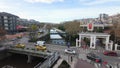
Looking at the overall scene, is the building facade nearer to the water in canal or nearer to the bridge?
the water in canal

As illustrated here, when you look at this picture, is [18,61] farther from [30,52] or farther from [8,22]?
[8,22]

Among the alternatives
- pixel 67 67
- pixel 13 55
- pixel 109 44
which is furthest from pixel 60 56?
pixel 13 55

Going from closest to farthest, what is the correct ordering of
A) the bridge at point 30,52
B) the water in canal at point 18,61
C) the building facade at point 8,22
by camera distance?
the bridge at point 30,52, the water in canal at point 18,61, the building facade at point 8,22

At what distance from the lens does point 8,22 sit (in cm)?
7888

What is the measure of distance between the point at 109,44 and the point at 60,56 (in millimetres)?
15876

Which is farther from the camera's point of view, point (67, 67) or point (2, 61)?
point (2, 61)

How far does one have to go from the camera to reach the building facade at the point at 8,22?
75.0m

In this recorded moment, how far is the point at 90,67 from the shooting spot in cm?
2272

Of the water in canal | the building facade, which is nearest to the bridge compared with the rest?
the water in canal

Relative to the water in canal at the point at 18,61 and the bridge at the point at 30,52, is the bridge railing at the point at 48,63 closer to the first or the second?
the bridge at the point at 30,52

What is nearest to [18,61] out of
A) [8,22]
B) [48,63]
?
[48,63]

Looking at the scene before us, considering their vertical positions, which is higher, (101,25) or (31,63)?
(101,25)

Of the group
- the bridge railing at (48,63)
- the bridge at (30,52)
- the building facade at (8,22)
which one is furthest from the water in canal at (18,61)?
the building facade at (8,22)

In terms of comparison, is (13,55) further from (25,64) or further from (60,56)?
(60,56)
